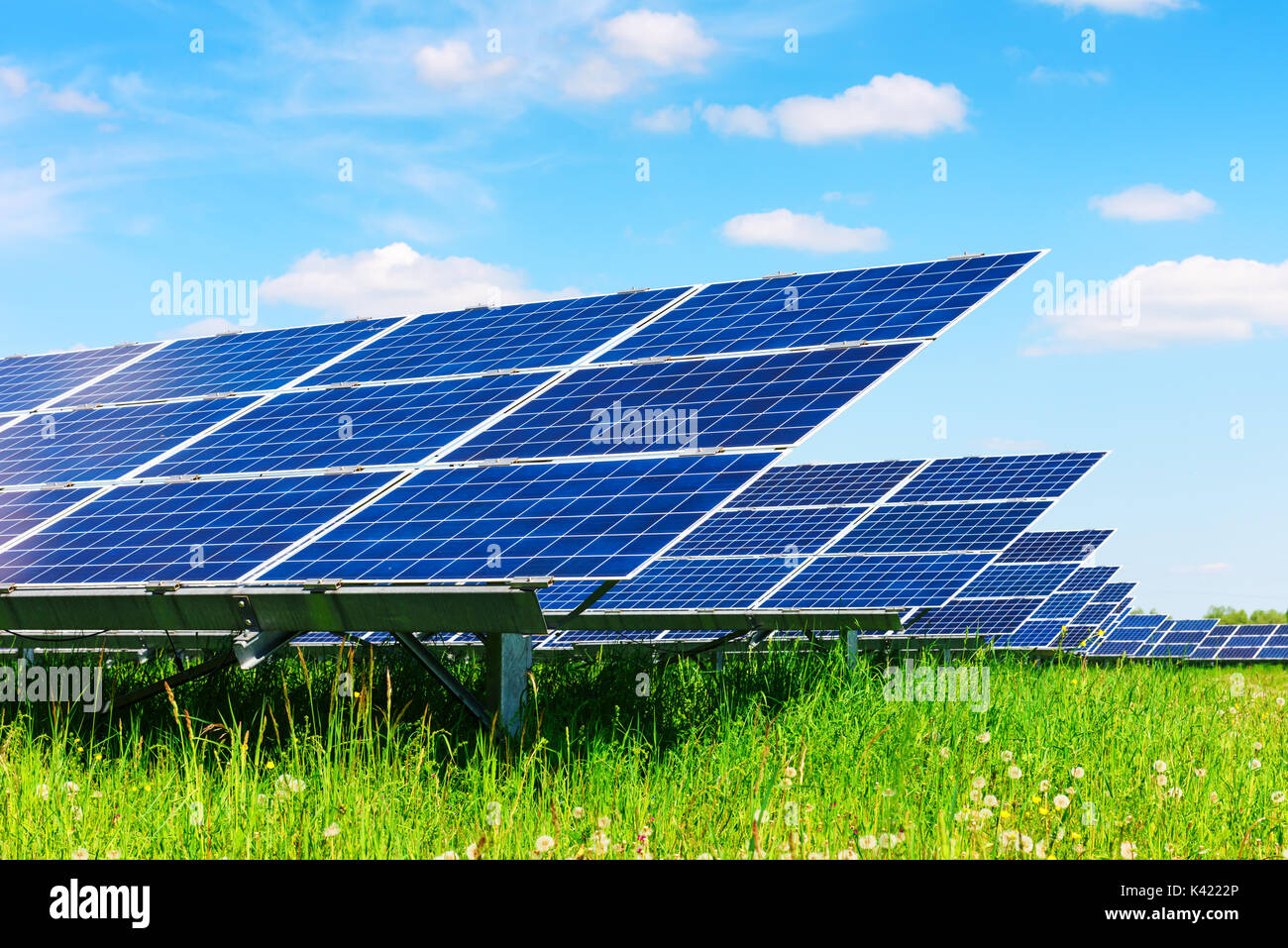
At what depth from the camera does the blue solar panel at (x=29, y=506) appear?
11.5 metres

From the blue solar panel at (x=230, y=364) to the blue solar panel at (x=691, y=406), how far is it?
5166 millimetres

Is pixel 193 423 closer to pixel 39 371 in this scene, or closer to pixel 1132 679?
pixel 39 371

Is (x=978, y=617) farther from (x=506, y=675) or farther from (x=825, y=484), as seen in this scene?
(x=506, y=675)

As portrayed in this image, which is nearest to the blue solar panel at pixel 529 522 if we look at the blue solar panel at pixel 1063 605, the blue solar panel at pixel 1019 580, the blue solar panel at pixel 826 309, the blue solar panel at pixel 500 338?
the blue solar panel at pixel 826 309

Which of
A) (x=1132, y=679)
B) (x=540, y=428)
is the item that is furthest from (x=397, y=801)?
(x=1132, y=679)

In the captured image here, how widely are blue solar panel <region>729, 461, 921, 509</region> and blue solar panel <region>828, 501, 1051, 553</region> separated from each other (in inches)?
44.4

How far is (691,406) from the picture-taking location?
35.7ft

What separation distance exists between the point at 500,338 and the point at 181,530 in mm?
5673

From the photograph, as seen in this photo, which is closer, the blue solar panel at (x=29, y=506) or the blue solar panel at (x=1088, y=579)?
the blue solar panel at (x=29, y=506)

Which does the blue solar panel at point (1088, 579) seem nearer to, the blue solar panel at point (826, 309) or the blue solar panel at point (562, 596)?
the blue solar panel at point (826, 309)

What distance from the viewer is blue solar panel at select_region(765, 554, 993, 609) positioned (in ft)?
55.0

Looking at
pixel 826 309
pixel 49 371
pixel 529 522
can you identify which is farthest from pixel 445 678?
pixel 49 371
